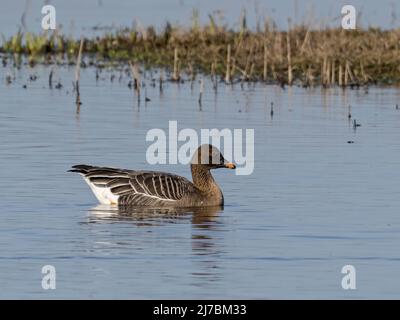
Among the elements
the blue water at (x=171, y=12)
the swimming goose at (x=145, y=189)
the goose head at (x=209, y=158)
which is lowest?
the swimming goose at (x=145, y=189)

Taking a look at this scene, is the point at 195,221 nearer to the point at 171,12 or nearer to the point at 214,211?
the point at 214,211

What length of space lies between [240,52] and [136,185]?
12.7 m

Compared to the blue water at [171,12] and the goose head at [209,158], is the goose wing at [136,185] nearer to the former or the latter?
the goose head at [209,158]

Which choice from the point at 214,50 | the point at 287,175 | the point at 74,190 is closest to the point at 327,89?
the point at 214,50

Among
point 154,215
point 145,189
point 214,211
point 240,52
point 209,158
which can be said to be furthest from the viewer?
point 240,52

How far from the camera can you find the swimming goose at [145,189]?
15703mm

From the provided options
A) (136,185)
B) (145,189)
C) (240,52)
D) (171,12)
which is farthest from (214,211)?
(171,12)

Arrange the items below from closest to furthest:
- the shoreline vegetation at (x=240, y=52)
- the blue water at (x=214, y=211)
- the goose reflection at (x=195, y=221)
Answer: the blue water at (x=214, y=211), the goose reflection at (x=195, y=221), the shoreline vegetation at (x=240, y=52)

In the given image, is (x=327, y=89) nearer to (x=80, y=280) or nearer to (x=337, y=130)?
(x=337, y=130)

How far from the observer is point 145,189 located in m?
15.8

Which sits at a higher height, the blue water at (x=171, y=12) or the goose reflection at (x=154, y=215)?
the blue water at (x=171, y=12)

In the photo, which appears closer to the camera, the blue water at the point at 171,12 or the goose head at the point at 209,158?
the goose head at the point at 209,158

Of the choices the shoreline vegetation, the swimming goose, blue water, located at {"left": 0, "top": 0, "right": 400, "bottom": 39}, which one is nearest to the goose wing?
the swimming goose

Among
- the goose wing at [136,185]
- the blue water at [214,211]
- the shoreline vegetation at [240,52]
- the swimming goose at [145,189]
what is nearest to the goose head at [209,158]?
the swimming goose at [145,189]
